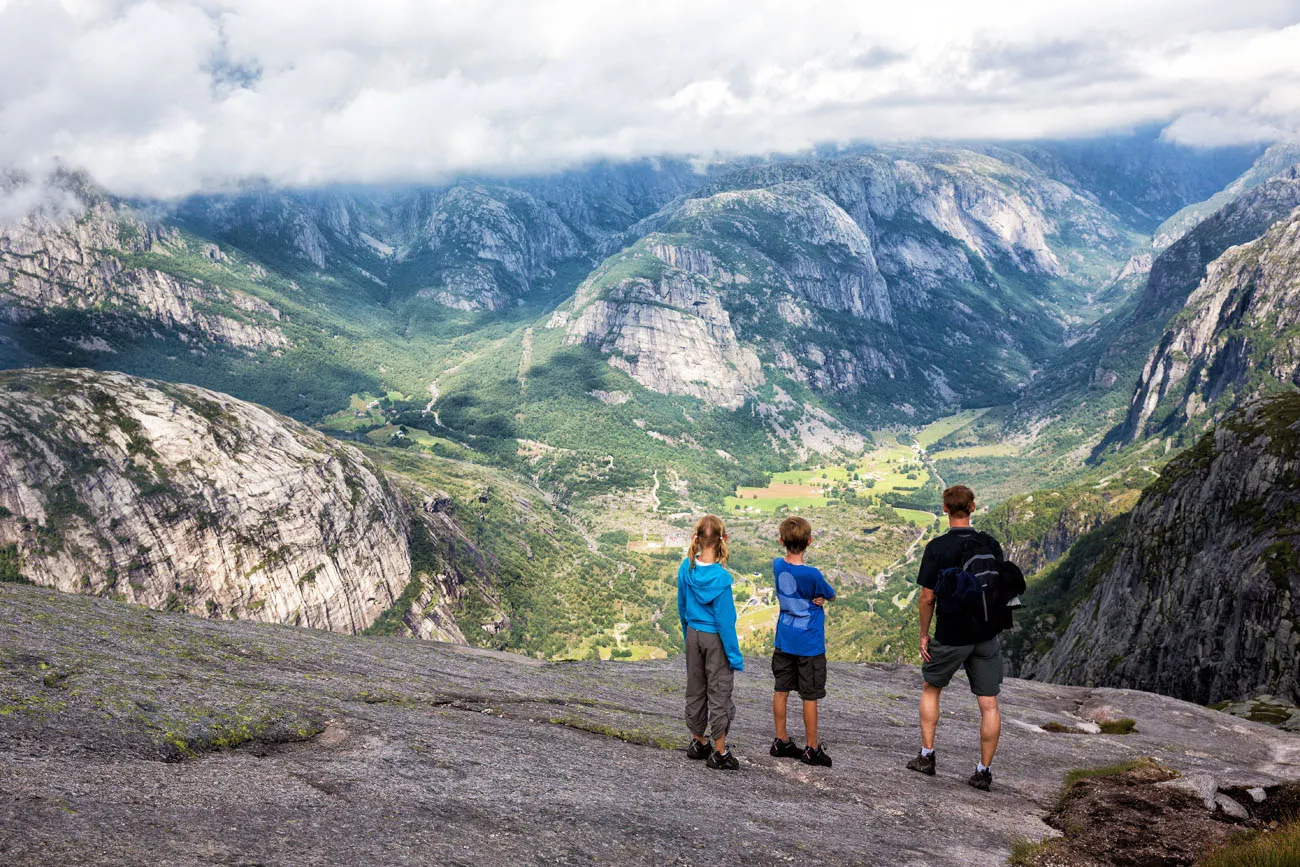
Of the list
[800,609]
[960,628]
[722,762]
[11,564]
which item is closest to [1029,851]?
[960,628]

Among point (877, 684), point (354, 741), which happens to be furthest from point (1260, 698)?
point (354, 741)

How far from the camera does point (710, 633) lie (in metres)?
18.7

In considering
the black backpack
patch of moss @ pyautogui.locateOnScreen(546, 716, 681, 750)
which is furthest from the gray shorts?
patch of moss @ pyautogui.locateOnScreen(546, 716, 681, 750)

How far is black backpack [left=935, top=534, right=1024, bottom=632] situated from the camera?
717 inches

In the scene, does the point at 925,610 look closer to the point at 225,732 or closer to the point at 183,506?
the point at 225,732

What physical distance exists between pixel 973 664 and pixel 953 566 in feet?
9.42

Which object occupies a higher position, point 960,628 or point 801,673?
point 960,628

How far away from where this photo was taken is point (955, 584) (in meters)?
18.4

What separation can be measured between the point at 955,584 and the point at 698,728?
781cm

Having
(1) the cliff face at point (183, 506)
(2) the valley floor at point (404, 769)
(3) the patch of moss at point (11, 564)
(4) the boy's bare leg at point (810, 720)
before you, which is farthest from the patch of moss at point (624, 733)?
(1) the cliff face at point (183, 506)

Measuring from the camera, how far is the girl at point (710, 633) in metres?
18.2

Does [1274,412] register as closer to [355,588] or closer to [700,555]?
[700,555]

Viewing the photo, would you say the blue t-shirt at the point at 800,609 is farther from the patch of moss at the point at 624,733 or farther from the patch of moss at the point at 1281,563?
the patch of moss at the point at 1281,563

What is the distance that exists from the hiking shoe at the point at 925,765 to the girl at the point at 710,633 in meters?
5.96
